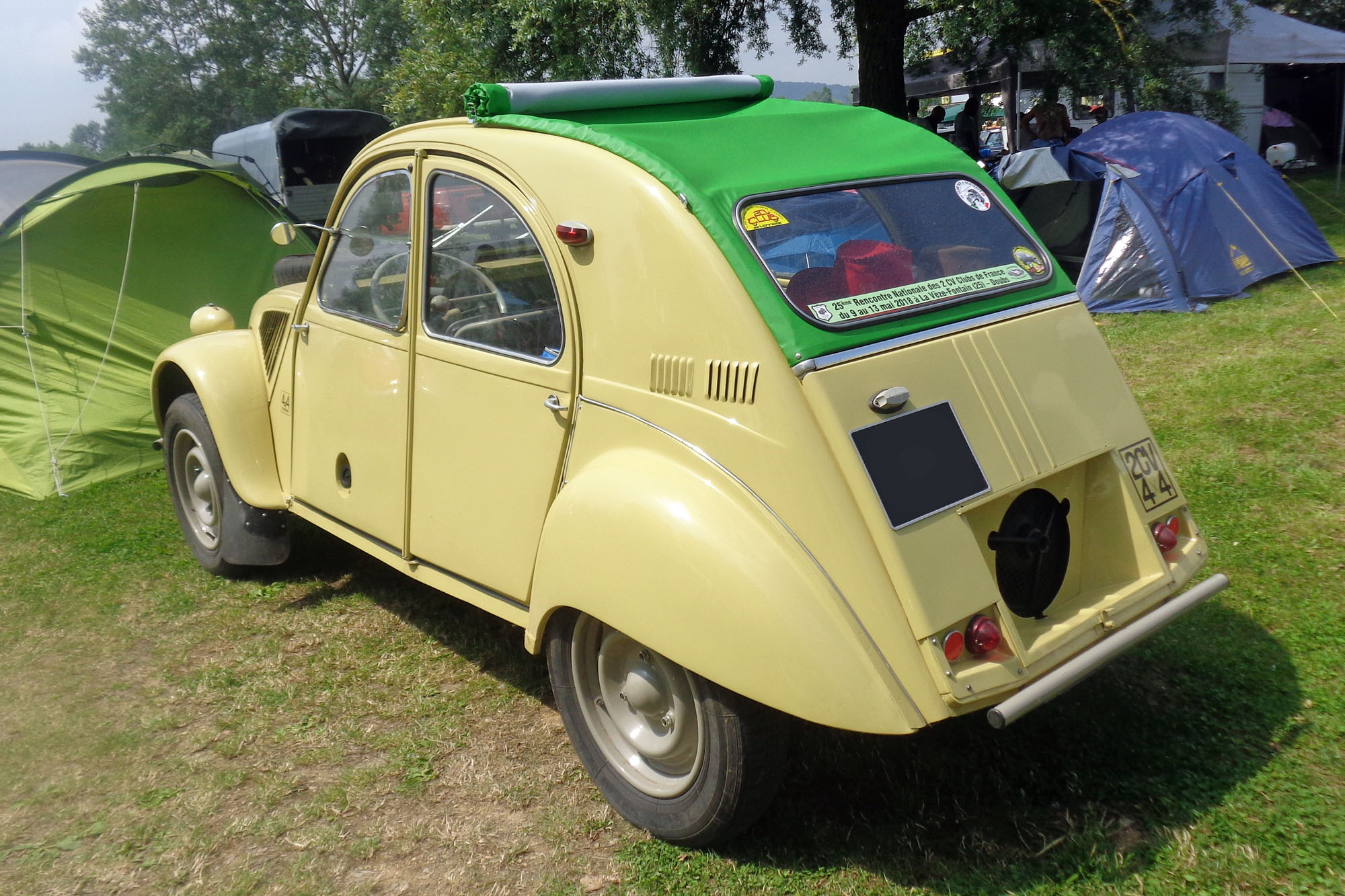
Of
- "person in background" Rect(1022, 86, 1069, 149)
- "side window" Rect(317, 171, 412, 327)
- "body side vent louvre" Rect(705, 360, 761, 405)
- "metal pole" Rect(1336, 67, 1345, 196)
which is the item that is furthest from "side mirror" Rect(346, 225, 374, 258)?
"metal pole" Rect(1336, 67, 1345, 196)

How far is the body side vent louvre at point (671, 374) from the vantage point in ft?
8.97

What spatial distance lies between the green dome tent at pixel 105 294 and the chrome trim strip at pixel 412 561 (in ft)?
10.4

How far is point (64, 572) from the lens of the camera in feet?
17.2

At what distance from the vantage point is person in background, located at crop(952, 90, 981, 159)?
1477 centimetres

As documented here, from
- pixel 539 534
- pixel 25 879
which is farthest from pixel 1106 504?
pixel 25 879

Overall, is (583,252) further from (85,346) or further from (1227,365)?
(1227,365)

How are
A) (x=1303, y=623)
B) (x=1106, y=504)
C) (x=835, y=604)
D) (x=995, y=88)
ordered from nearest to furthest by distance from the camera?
(x=835, y=604), (x=1106, y=504), (x=1303, y=623), (x=995, y=88)

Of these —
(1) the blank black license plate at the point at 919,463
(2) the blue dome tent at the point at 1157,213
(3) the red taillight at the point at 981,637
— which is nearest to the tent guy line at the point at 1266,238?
(2) the blue dome tent at the point at 1157,213

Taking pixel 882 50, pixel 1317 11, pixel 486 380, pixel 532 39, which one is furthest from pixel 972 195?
pixel 1317 11

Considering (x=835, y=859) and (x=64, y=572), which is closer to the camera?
(x=835, y=859)

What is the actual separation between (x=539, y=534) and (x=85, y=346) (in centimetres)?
524

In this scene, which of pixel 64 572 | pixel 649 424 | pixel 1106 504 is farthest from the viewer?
pixel 64 572

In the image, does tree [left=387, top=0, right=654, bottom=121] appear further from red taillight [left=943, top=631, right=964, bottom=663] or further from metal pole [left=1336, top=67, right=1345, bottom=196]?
metal pole [left=1336, top=67, right=1345, bottom=196]

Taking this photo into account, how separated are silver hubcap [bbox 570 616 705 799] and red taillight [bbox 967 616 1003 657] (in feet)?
2.47
